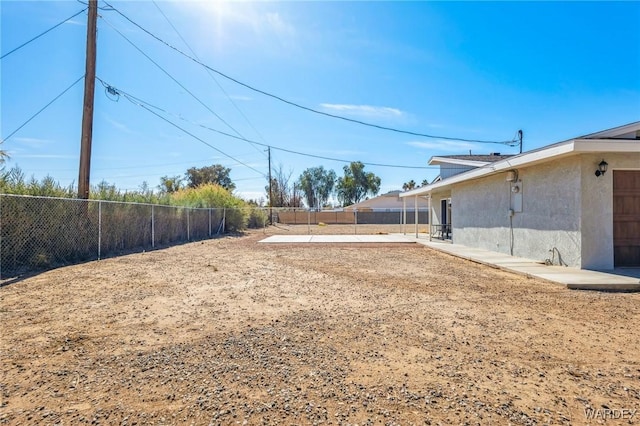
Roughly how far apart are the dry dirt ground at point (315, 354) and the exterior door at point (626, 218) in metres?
2.89

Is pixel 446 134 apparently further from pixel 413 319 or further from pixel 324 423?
pixel 324 423

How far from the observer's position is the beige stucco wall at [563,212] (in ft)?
22.7

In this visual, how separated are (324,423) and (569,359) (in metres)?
2.41

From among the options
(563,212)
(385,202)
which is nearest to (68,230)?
(563,212)

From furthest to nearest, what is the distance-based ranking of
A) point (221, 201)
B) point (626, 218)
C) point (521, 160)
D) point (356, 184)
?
point (356, 184) → point (221, 201) → point (521, 160) → point (626, 218)

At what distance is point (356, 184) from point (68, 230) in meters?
48.4

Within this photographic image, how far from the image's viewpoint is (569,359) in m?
2.88

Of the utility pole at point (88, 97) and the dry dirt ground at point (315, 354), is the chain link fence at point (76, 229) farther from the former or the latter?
the dry dirt ground at point (315, 354)

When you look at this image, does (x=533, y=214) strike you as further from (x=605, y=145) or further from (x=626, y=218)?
(x=605, y=145)

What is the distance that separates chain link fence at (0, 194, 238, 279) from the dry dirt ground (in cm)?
146

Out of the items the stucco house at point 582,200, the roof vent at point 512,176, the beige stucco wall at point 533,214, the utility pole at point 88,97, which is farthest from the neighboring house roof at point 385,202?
the utility pole at point 88,97

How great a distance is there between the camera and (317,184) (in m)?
55.8

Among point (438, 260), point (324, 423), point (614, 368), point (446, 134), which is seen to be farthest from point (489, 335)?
point (446, 134)

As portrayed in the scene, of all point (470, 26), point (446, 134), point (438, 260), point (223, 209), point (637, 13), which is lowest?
point (438, 260)
